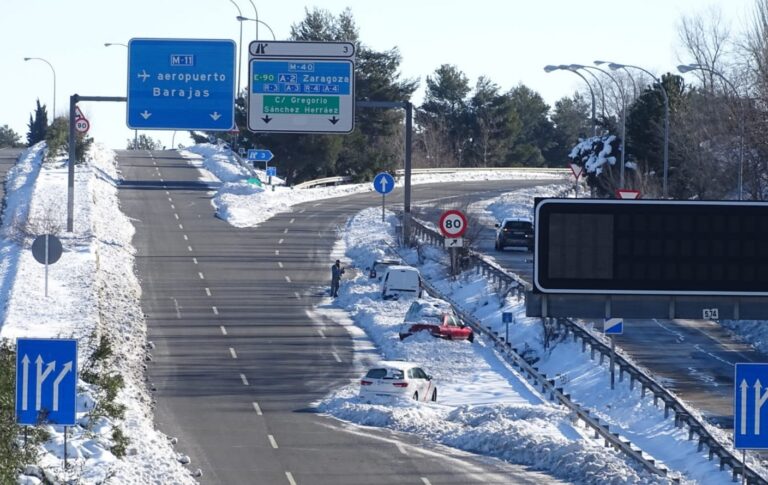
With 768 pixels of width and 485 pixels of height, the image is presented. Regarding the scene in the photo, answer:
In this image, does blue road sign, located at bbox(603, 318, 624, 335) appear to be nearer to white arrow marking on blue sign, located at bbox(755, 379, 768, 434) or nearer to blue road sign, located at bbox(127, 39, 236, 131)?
blue road sign, located at bbox(127, 39, 236, 131)

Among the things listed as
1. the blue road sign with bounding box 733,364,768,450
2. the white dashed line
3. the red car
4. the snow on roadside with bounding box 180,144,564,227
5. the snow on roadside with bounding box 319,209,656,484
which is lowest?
the white dashed line

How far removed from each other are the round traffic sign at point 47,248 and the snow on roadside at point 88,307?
196 cm

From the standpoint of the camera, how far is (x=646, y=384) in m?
31.8

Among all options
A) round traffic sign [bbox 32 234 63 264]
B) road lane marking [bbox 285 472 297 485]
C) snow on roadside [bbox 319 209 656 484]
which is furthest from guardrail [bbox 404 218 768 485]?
round traffic sign [bbox 32 234 63 264]

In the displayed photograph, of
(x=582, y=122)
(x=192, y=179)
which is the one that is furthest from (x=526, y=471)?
(x=582, y=122)

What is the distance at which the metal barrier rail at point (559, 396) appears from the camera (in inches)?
979

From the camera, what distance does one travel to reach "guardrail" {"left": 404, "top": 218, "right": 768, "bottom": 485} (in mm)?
24250

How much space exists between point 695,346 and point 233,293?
15.6 metres

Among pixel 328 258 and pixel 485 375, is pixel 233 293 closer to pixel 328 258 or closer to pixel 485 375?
pixel 328 258

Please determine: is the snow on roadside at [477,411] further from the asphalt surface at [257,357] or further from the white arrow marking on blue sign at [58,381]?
the white arrow marking on blue sign at [58,381]

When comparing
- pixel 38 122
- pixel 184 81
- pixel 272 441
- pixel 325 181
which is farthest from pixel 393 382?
pixel 38 122

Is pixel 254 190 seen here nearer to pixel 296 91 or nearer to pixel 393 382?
pixel 296 91

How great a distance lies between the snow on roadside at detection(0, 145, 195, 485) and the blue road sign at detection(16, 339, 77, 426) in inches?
52.3

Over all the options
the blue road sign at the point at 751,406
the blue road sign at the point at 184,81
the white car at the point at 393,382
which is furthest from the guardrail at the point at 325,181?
the blue road sign at the point at 751,406
